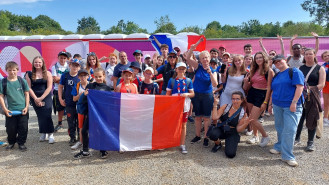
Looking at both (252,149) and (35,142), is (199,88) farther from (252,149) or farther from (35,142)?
(35,142)

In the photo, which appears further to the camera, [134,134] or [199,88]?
[199,88]

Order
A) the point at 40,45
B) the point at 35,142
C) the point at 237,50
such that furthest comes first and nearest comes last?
the point at 40,45 < the point at 237,50 < the point at 35,142

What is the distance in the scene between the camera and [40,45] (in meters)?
9.66

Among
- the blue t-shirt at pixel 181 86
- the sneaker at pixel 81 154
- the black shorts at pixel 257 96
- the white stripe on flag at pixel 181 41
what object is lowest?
the sneaker at pixel 81 154

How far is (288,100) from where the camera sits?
12.9 feet

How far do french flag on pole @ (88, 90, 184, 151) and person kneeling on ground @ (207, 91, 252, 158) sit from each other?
0.73m

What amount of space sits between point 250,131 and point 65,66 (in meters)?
5.06

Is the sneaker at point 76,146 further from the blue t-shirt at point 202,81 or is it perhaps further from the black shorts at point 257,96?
the black shorts at point 257,96

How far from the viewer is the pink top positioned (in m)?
4.54

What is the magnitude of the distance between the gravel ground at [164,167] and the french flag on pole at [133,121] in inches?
11.0

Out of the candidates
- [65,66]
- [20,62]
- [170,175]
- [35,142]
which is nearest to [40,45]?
[20,62]

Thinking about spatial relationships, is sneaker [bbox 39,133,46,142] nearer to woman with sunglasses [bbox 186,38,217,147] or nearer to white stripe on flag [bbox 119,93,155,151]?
white stripe on flag [bbox 119,93,155,151]

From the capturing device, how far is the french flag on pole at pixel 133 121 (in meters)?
4.16

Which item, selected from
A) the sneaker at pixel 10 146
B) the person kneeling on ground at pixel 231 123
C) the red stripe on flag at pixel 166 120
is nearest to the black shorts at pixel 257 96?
the person kneeling on ground at pixel 231 123
